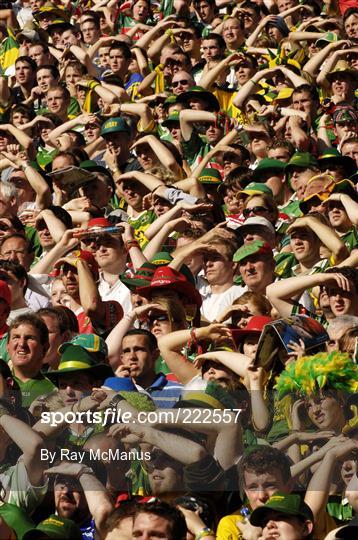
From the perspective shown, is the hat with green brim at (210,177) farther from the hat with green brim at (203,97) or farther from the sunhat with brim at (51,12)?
the sunhat with brim at (51,12)

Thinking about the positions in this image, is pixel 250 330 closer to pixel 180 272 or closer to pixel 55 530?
pixel 180 272

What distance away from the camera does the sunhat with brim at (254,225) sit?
33.9ft

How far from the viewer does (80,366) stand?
822 cm

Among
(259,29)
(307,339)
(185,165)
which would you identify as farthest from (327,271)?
(259,29)

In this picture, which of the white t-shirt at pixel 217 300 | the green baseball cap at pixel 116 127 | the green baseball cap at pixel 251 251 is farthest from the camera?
the green baseball cap at pixel 116 127

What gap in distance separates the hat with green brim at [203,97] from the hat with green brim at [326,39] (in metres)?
1.43

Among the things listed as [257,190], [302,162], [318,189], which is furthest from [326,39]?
[318,189]

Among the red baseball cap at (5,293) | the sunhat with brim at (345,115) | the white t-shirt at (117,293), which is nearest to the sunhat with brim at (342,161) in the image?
the sunhat with brim at (345,115)

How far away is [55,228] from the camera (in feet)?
37.8

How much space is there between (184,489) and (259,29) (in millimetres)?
8417

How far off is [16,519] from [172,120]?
6490mm

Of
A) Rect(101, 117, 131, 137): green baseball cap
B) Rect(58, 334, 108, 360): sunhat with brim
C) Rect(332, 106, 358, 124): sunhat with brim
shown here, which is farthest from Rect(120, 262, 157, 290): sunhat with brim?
Rect(101, 117, 131, 137): green baseball cap

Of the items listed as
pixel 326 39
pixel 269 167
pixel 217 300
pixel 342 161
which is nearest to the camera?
pixel 217 300

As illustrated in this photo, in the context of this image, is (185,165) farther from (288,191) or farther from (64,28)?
(64,28)
